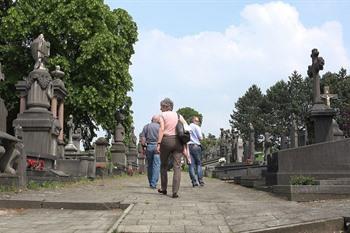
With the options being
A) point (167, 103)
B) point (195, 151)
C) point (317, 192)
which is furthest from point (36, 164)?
point (317, 192)

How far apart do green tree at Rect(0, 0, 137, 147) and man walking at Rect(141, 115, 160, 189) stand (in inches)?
753

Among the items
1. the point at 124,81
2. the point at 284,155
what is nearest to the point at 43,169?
the point at 284,155

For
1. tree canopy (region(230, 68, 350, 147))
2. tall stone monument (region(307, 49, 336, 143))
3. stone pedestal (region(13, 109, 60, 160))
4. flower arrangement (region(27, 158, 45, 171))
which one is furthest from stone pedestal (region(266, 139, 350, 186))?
tree canopy (region(230, 68, 350, 147))

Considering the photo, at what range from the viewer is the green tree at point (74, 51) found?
103 ft

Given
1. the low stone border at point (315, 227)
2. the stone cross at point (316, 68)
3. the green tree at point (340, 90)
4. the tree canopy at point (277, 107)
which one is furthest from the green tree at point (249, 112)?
the low stone border at point (315, 227)

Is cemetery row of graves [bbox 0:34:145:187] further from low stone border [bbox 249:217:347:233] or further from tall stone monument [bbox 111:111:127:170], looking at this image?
tall stone monument [bbox 111:111:127:170]

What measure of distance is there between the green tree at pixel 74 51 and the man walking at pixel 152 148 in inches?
753

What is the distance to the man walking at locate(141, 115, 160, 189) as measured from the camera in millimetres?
12031

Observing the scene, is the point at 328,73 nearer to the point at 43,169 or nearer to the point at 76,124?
the point at 76,124

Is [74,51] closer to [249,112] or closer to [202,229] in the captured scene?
[202,229]

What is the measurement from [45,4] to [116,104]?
25.9ft

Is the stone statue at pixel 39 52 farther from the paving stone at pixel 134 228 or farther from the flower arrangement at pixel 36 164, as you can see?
the paving stone at pixel 134 228

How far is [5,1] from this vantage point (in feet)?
113

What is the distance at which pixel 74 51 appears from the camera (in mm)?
33000
